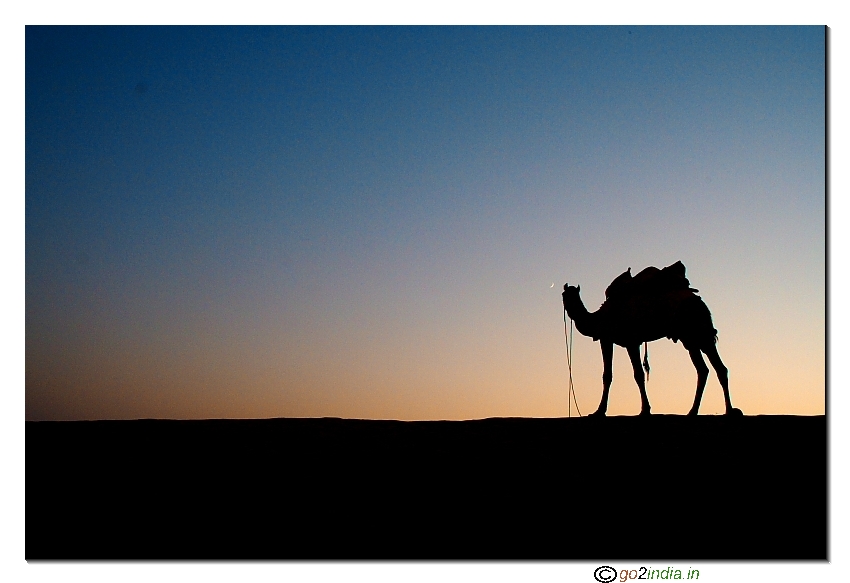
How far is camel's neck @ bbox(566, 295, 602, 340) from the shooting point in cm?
1659

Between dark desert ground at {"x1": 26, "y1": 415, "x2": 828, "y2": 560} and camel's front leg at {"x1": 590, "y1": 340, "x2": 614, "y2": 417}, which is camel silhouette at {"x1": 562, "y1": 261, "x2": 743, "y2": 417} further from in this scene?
dark desert ground at {"x1": 26, "y1": 415, "x2": 828, "y2": 560}

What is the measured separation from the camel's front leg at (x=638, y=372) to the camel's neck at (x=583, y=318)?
70cm

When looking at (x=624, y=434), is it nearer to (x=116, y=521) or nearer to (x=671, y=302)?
(x=671, y=302)

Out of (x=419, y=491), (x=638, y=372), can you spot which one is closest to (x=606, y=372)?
(x=638, y=372)

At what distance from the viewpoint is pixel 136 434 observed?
1284 cm

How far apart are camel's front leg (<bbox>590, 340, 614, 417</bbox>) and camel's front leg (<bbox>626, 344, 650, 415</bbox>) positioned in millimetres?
345

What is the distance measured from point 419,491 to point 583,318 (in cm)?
646

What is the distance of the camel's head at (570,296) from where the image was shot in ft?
54.8

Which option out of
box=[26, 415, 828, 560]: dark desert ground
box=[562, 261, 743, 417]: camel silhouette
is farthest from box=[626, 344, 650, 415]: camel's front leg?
box=[26, 415, 828, 560]: dark desert ground

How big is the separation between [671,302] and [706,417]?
2051 millimetres

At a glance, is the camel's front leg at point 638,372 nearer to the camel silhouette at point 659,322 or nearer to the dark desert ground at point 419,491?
the camel silhouette at point 659,322

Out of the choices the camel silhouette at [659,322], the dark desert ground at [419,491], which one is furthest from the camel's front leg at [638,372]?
the dark desert ground at [419,491]

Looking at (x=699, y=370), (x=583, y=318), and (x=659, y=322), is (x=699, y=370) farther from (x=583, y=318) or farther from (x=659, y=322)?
(x=583, y=318)

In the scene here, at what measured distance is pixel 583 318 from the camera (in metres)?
16.7
